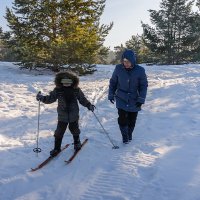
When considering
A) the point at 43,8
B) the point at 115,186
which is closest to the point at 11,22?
the point at 43,8

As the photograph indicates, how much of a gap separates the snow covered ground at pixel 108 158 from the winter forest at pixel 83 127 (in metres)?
0.02

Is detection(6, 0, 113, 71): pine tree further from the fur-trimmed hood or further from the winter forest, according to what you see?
the fur-trimmed hood

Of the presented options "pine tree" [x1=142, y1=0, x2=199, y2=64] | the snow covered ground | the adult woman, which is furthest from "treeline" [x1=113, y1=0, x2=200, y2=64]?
the adult woman

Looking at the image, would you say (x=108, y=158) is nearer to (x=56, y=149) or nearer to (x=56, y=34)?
(x=56, y=149)

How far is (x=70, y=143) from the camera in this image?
25.9ft

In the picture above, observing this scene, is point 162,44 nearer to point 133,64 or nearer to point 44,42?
point 44,42

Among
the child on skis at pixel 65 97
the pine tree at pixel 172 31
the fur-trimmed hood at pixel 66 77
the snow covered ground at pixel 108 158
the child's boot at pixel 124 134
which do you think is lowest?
the snow covered ground at pixel 108 158

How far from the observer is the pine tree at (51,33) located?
18.7m

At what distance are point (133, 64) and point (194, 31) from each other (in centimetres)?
3084

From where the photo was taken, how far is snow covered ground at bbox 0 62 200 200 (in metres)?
5.42

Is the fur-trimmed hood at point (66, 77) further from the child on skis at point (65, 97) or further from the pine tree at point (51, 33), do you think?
the pine tree at point (51, 33)

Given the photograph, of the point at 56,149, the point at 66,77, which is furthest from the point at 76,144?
the point at 66,77

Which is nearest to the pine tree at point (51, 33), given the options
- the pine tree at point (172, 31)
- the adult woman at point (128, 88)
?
the adult woman at point (128, 88)

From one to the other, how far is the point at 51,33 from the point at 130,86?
1308 cm
